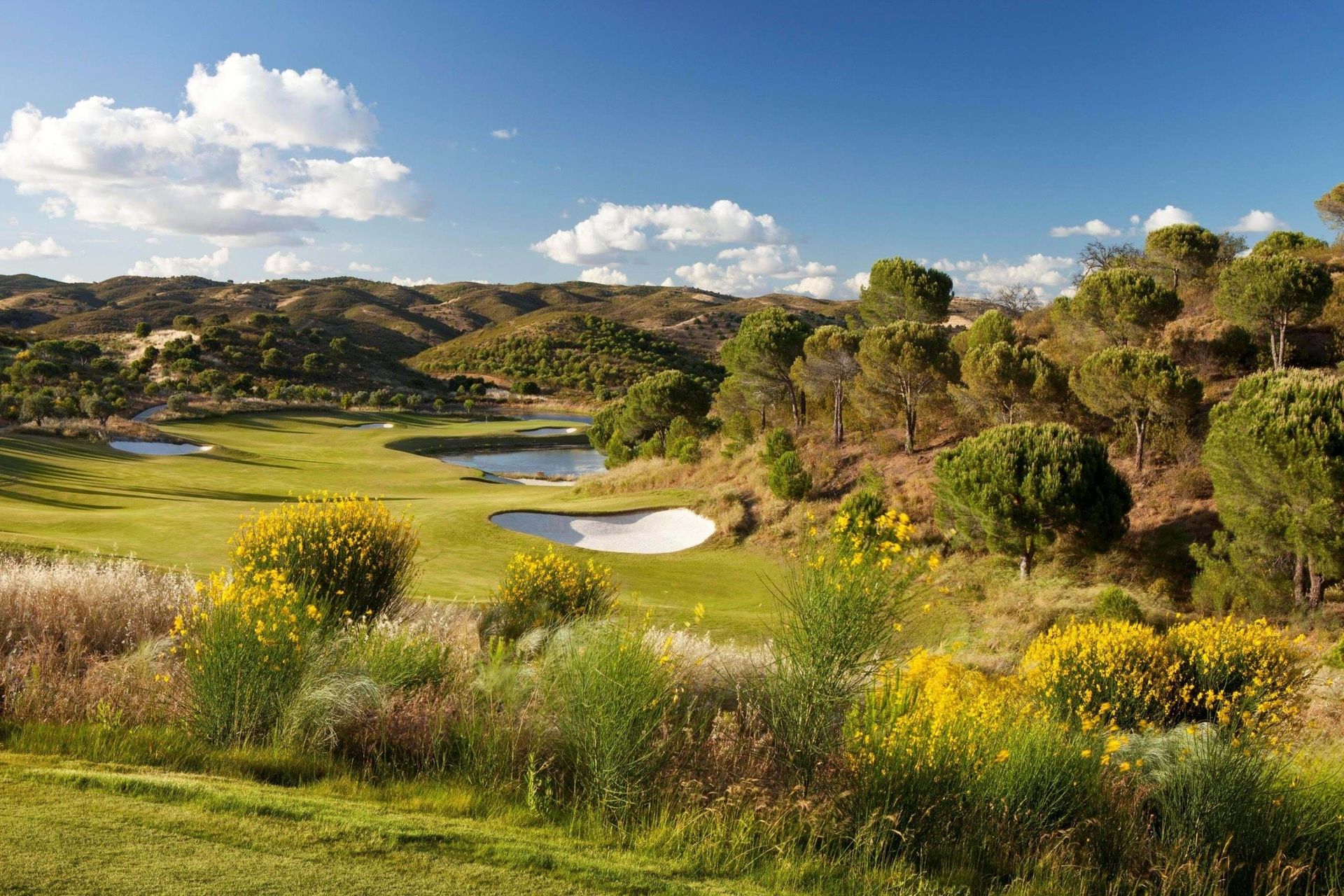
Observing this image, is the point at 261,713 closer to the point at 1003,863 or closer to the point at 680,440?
the point at 1003,863

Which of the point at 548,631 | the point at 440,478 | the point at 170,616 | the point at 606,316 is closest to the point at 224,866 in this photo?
the point at 548,631

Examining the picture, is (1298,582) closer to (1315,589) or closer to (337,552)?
(1315,589)

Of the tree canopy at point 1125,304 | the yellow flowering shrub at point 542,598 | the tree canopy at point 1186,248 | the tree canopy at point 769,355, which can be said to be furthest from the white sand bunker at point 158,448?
the tree canopy at point 1186,248

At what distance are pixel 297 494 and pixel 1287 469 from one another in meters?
31.5

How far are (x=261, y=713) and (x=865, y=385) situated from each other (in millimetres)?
29015

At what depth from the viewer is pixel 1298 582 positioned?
18.2 m

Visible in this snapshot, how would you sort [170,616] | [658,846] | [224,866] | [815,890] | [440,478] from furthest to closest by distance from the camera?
[440,478], [170,616], [658,846], [815,890], [224,866]

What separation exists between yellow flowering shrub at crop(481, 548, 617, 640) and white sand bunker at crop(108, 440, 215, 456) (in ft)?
130

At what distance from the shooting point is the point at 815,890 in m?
4.75

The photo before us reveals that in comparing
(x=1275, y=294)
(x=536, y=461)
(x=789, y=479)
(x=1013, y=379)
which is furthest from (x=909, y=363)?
(x=536, y=461)

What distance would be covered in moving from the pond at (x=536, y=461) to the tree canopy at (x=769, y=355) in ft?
53.6

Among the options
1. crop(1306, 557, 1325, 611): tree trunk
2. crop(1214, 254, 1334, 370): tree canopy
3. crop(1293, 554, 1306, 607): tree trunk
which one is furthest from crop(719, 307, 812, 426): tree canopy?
crop(1306, 557, 1325, 611): tree trunk

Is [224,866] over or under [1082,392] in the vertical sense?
under

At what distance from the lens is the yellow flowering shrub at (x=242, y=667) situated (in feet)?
21.0
